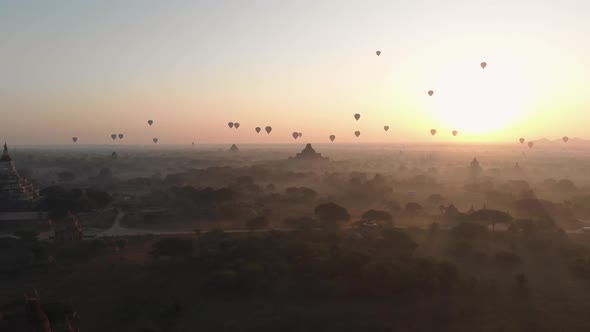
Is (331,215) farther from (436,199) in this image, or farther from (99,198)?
(99,198)

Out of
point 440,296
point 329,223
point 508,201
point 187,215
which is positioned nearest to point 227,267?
point 440,296

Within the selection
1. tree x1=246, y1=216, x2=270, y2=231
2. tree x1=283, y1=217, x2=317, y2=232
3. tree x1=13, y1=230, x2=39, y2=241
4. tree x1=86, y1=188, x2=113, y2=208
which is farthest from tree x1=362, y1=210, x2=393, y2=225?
tree x1=86, y1=188, x2=113, y2=208

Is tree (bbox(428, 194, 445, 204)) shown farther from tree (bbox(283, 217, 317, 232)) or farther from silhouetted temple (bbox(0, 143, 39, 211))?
silhouetted temple (bbox(0, 143, 39, 211))

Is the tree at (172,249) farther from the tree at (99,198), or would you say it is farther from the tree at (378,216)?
the tree at (99,198)

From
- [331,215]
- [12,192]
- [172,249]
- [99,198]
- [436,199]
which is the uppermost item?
[12,192]

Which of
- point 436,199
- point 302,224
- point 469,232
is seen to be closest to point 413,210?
point 436,199

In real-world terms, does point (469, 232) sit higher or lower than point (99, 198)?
lower

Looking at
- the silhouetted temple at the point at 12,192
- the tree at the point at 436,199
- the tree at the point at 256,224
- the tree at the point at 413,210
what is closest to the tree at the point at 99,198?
the silhouetted temple at the point at 12,192
